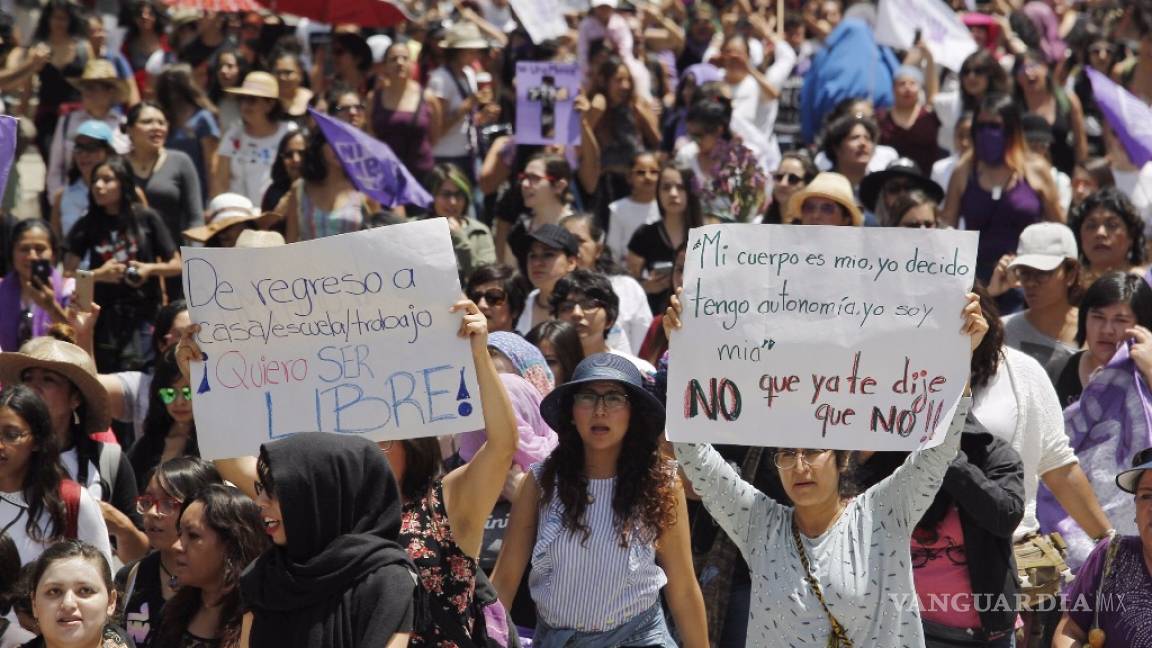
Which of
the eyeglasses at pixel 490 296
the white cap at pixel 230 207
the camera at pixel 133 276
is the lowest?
the camera at pixel 133 276

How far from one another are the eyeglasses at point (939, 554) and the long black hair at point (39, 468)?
2838 mm

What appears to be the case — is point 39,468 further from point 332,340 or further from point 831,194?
point 831,194

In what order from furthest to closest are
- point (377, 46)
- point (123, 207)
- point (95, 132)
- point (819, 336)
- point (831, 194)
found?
point (377, 46) < point (95, 132) < point (123, 207) < point (831, 194) < point (819, 336)

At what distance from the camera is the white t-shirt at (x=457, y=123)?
13.4m

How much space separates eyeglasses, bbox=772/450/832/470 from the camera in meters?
5.53

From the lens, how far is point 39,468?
21.5 ft

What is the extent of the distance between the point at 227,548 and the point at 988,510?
2.33 meters

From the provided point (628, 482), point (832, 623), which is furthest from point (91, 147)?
point (832, 623)

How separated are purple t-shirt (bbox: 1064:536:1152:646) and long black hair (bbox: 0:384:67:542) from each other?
131 inches

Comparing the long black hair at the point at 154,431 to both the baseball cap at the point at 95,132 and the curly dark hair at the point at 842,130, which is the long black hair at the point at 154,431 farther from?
the curly dark hair at the point at 842,130

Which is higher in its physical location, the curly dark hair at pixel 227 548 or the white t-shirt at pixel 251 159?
the curly dark hair at pixel 227 548

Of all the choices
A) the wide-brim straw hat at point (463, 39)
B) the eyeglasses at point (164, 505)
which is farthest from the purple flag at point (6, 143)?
the wide-brim straw hat at point (463, 39)

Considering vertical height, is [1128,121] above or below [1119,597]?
above

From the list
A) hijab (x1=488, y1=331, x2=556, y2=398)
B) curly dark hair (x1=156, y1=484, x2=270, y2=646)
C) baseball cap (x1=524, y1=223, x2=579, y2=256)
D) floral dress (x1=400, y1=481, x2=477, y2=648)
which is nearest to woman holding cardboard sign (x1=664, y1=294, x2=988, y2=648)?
floral dress (x1=400, y1=481, x2=477, y2=648)
